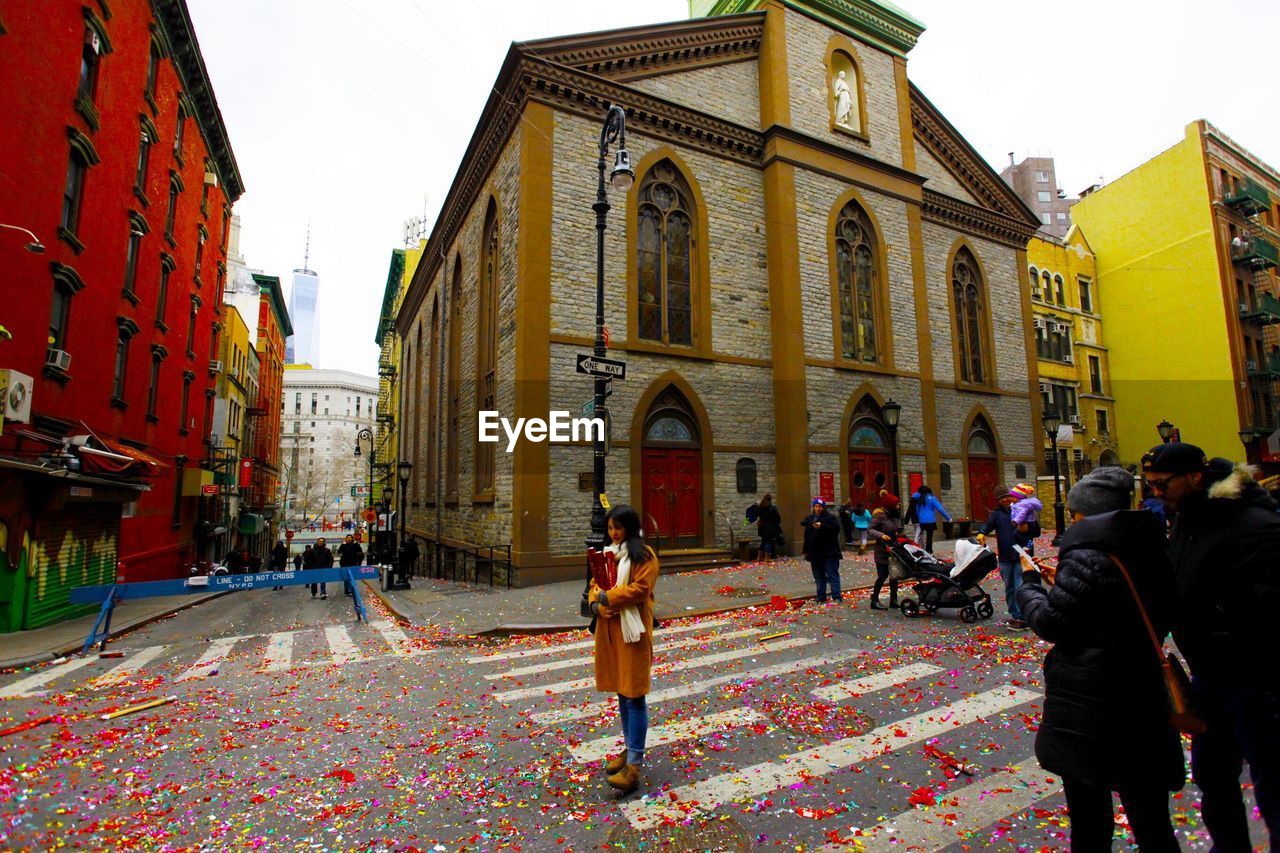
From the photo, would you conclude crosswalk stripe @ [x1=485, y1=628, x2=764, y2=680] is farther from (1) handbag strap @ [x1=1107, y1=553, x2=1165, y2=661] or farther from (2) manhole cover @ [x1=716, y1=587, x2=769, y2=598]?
(1) handbag strap @ [x1=1107, y1=553, x2=1165, y2=661]

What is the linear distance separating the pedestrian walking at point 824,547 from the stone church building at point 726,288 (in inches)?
225

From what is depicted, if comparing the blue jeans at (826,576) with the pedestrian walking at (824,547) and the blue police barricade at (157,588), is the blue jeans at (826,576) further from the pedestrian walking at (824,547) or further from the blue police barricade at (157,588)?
the blue police barricade at (157,588)

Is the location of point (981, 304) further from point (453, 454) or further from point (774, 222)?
point (453, 454)

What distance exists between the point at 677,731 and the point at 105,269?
17434mm

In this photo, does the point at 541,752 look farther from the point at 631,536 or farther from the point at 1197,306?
the point at 1197,306

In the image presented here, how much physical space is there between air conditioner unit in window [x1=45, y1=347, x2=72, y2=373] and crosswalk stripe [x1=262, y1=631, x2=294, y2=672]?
23.0 ft

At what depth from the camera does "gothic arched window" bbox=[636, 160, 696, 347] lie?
1764 cm

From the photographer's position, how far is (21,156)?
36.8ft

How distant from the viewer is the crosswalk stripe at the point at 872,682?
6227 millimetres

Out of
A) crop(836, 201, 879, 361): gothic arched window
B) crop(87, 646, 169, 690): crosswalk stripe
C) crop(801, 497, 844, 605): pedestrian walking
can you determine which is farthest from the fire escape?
crop(87, 646, 169, 690): crosswalk stripe

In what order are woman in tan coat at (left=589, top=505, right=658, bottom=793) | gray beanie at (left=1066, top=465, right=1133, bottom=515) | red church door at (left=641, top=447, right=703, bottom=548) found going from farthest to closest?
red church door at (left=641, top=447, right=703, bottom=548) → woman in tan coat at (left=589, top=505, right=658, bottom=793) → gray beanie at (left=1066, top=465, right=1133, bottom=515)

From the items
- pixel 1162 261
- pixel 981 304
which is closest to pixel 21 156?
pixel 981 304

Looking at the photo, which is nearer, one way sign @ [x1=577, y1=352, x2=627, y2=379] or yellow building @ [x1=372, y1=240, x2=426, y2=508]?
one way sign @ [x1=577, y1=352, x2=627, y2=379]

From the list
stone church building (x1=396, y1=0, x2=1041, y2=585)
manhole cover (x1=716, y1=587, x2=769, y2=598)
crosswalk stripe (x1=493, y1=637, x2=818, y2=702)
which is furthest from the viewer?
stone church building (x1=396, y1=0, x2=1041, y2=585)
